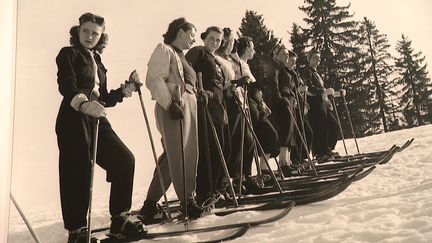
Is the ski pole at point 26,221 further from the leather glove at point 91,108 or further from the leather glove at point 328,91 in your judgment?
the leather glove at point 328,91

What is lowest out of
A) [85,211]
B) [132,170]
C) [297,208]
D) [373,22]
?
[297,208]

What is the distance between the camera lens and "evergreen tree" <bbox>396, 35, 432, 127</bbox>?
349 cm

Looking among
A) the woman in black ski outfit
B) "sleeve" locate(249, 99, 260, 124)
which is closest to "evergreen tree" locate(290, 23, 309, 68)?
"sleeve" locate(249, 99, 260, 124)

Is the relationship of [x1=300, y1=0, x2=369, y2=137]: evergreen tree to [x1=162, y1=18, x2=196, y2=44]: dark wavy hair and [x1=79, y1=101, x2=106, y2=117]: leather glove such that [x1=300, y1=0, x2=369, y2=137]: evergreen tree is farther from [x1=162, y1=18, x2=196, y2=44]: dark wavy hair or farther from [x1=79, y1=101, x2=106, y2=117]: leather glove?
[x1=79, y1=101, x2=106, y2=117]: leather glove

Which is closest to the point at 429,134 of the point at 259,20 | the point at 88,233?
the point at 259,20

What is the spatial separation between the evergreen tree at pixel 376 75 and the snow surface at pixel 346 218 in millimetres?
1125

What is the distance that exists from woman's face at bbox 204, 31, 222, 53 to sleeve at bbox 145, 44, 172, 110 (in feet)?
1.55

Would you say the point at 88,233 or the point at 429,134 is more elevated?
the point at 429,134

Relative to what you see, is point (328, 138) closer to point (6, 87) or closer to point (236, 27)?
point (236, 27)

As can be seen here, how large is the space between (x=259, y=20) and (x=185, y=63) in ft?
3.44

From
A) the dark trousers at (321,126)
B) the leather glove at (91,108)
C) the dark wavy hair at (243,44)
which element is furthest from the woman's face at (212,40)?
the dark trousers at (321,126)

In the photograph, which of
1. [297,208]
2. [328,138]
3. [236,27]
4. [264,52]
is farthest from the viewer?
[328,138]

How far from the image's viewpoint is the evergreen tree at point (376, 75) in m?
3.58

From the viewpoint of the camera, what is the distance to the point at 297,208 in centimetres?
229
